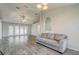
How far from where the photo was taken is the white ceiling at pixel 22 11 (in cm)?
233

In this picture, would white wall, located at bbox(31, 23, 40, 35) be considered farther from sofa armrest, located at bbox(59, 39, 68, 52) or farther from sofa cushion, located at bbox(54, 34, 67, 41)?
sofa armrest, located at bbox(59, 39, 68, 52)

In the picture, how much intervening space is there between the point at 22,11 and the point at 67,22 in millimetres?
1397

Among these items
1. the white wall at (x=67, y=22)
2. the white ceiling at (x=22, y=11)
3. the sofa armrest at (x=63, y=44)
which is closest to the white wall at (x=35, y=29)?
the white ceiling at (x=22, y=11)

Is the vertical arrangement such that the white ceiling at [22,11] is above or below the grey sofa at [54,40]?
above

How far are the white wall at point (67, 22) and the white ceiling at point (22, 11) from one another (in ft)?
0.66

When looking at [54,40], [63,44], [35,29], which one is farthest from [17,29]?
[63,44]

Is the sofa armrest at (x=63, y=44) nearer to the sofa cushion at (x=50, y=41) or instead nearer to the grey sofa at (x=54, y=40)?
the grey sofa at (x=54, y=40)

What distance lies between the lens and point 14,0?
225cm

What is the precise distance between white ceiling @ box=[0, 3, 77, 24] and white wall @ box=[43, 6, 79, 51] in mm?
200

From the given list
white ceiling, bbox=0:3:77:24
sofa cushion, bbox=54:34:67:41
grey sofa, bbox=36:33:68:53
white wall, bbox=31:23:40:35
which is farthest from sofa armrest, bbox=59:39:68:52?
white ceiling, bbox=0:3:77:24

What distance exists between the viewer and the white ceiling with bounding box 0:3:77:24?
2.33m

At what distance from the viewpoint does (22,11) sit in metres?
2.45
